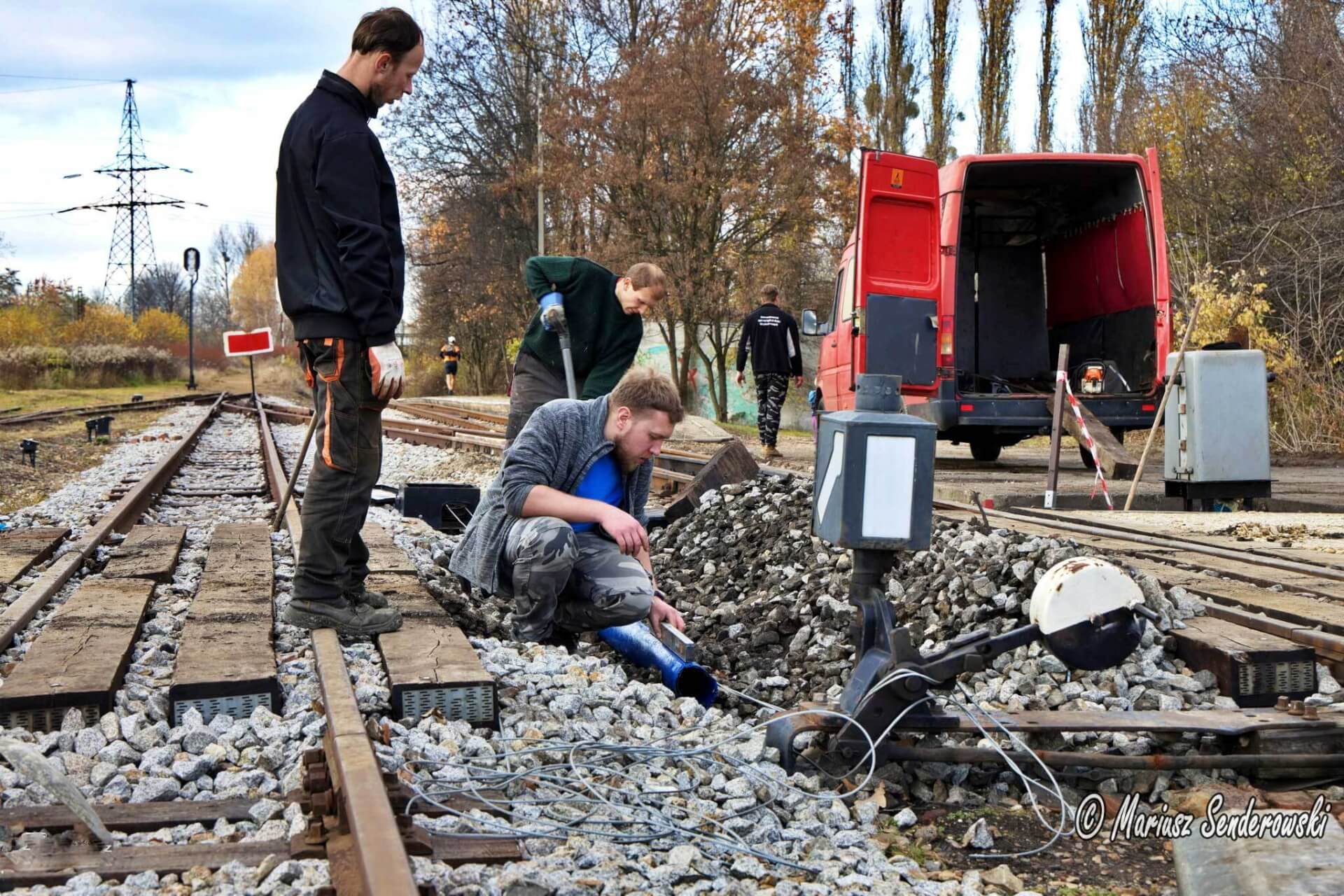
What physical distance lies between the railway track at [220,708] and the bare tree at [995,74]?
32.1m

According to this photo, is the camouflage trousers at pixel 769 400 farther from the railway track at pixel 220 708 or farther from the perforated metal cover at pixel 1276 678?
A: the perforated metal cover at pixel 1276 678

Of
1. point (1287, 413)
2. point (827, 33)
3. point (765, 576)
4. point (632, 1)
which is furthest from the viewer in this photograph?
point (632, 1)

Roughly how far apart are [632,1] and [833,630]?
24.7 metres

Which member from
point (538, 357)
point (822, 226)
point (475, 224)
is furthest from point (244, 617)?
point (475, 224)

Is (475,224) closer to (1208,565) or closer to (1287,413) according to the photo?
(1287,413)

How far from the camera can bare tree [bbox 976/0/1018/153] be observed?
34156mm

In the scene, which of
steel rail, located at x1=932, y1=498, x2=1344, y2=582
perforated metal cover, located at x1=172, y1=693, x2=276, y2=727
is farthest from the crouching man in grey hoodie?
steel rail, located at x1=932, y1=498, x2=1344, y2=582

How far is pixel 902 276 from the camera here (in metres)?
→ 10.4

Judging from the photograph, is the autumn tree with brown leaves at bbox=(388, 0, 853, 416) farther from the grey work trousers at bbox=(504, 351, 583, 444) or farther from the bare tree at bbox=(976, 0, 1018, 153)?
the grey work trousers at bbox=(504, 351, 583, 444)

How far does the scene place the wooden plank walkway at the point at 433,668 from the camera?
135 inches

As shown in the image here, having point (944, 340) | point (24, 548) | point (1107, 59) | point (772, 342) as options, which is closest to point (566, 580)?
point (24, 548)

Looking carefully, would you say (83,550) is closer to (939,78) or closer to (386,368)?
(386,368)

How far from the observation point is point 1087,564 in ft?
10.2

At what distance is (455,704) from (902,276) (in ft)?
25.5
